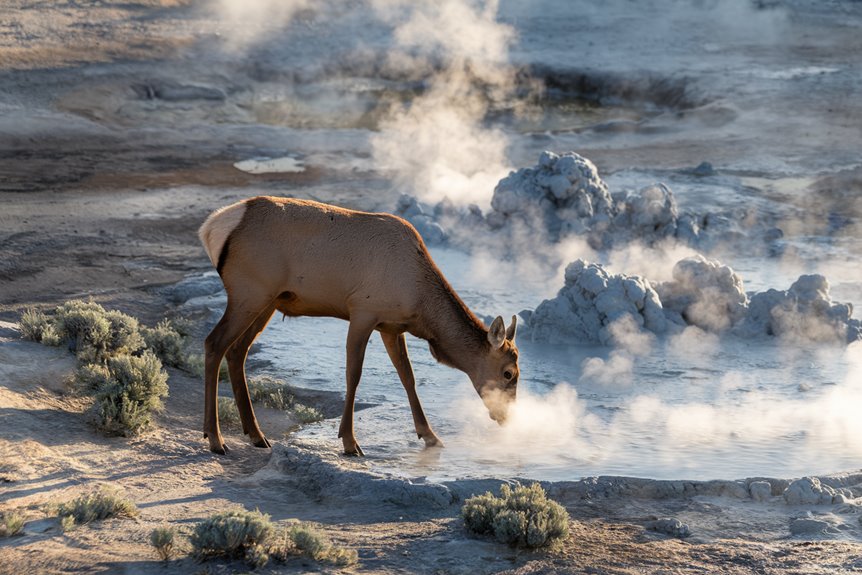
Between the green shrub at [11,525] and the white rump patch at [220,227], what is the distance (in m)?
2.61

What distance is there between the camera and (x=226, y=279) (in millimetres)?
8211

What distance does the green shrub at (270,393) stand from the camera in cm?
978

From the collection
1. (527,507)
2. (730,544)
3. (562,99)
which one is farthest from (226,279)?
(562,99)

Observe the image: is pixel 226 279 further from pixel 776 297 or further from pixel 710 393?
pixel 776 297

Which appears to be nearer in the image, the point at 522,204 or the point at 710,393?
the point at 710,393

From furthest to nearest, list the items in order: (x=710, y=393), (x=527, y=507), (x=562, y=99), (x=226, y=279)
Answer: (x=562, y=99) → (x=710, y=393) → (x=226, y=279) → (x=527, y=507)

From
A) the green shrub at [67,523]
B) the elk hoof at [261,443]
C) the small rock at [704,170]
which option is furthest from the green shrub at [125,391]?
the small rock at [704,170]

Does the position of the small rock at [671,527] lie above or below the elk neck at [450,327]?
below

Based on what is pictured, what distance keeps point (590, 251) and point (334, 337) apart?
4324 mm

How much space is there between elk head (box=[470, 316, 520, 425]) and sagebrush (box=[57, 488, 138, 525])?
113 inches

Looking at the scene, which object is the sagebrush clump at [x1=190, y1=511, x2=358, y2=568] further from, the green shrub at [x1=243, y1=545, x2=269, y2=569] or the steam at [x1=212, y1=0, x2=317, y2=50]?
the steam at [x1=212, y1=0, x2=317, y2=50]

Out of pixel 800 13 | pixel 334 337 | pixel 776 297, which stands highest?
pixel 800 13

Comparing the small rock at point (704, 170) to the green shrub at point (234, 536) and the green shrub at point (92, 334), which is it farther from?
the green shrub at point (234, 536)

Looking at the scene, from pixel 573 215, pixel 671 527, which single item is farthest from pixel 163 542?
pixel 573 215
